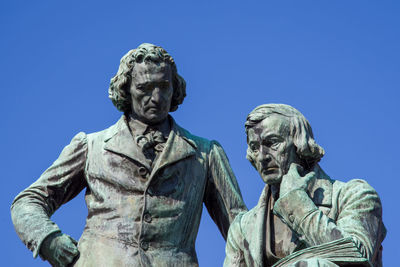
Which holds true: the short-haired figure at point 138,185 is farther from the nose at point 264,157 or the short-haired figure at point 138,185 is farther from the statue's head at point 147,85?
the nose at point 264,157

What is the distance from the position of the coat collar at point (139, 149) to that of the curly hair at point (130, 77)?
22 centimetres

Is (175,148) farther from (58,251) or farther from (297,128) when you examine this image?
(297,128)

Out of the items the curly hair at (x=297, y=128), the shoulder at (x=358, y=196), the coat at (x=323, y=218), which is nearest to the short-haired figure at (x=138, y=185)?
the coat at (x=323, y=218)

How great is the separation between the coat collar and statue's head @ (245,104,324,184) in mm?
2593

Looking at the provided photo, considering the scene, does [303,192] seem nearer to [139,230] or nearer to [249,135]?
[249,135]

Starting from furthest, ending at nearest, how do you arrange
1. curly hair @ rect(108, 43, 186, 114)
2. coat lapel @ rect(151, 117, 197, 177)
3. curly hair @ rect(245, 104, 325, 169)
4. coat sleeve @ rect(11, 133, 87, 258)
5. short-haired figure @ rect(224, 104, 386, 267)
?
curly hair @ rect(108, 43, 186, 114) < coat sleeve @ rect(11, 133, 87, 258) < coat lapel @ rect(151, 117, 197, 177) < curly hair @ rect(245, 104, 325, 169) < short-haired figure @ rect(224, 104, 386, 267)

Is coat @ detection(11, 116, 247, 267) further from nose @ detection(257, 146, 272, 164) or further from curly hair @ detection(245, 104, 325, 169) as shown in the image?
nose @ detection(257, 146, 272, 164)

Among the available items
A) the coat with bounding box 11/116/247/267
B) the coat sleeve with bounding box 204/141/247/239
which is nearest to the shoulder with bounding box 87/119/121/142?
the coat with bounding box 11/116/247/267

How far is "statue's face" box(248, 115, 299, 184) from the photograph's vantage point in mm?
14914

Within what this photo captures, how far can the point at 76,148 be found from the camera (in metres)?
18.1

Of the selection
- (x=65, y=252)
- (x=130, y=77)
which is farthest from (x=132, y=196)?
(x=130, y=77)

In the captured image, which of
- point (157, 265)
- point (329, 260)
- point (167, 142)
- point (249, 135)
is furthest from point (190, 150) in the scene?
point (329, 260)

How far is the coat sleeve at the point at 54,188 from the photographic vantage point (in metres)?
17.7

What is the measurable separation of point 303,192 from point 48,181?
4392 mm
